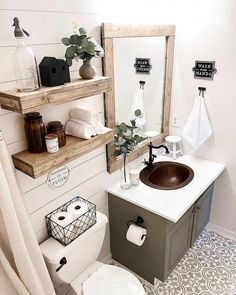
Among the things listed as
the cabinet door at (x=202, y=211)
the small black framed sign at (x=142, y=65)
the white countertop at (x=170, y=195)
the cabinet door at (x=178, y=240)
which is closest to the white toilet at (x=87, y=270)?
the white countertop at (x=170, y=195)

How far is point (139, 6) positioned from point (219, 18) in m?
0.63

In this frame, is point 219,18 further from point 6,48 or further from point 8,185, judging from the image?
point 8,185

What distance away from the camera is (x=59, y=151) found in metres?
1.36

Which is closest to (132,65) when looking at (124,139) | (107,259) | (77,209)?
(124,139)

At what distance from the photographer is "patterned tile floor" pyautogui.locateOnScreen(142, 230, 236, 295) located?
2.05 m

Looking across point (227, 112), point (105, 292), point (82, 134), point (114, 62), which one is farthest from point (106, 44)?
point (105, 292)

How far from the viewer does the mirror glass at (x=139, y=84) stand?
1.85 m

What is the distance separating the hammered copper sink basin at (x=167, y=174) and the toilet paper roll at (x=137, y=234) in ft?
1.50

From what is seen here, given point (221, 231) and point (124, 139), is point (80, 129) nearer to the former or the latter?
point (124, 139)

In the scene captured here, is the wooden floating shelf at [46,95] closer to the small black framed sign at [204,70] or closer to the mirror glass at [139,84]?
the mirror glass at [139,84]

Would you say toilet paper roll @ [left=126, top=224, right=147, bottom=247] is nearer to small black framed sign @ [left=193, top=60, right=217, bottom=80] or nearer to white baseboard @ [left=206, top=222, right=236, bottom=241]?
white baseboard @ [left=206, top=222, right=236, bottom=241]

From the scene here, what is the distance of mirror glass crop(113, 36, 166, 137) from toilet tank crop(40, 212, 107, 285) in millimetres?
835

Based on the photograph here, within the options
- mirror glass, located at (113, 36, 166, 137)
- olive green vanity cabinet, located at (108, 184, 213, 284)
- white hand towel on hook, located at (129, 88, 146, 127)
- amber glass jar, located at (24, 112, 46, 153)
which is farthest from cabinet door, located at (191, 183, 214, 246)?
amber glass jar, located at (24, 112, 46, 153)

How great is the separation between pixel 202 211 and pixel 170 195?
0.60 meters
